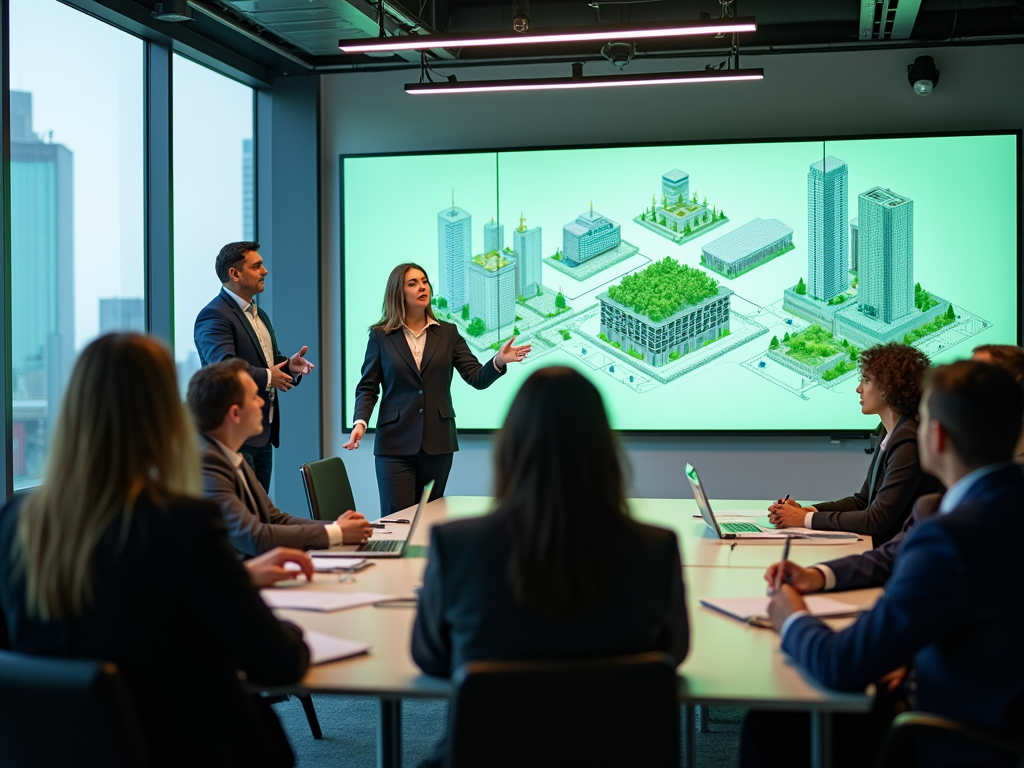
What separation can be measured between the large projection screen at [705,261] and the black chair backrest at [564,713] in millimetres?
4768

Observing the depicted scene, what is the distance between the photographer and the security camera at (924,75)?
5.94 metres

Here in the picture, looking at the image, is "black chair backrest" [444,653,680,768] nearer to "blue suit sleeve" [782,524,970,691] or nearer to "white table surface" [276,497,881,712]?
"white table surface" [276,497,881,712]

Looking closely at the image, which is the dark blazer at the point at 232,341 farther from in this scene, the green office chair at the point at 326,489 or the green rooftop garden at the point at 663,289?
the green rooftop garden at the point at 663,289

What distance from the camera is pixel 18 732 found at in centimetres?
168

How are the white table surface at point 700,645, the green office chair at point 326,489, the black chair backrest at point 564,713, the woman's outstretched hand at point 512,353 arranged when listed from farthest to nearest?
the woman's outstretched hand at point 512,353, the green office chair at point 326,489, the white table surface at point 700,645, the black chair backrest at point 564,713

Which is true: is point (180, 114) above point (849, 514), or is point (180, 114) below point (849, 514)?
above

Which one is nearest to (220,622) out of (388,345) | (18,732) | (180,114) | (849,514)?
(18,732)

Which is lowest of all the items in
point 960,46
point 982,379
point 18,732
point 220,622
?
point 18,732

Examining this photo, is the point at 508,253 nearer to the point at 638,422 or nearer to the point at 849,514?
the point at 638,422

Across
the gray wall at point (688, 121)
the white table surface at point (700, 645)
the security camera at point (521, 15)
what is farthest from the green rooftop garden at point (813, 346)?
the white table surface at point (700, 645)

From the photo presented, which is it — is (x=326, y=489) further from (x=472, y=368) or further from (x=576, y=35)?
(x=576, y=35)

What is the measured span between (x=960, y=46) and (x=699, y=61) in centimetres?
156

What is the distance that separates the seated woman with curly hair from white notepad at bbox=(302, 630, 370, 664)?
1.97 meters

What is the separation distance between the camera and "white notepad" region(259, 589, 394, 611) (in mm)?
2408
